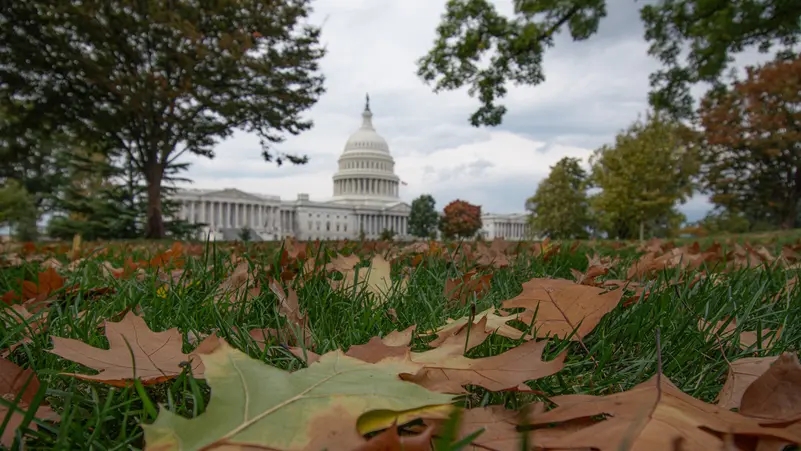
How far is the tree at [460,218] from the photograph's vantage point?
51500mm

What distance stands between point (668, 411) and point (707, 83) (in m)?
11.8

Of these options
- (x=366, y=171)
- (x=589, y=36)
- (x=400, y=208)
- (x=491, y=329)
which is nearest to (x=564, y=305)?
(x=491, y=329)

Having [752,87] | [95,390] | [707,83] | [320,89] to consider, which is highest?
[752,87]

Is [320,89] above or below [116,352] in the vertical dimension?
above

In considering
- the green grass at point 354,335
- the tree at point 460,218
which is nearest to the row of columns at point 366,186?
the tree at point 460,218

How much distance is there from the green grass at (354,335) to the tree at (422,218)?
63.4m

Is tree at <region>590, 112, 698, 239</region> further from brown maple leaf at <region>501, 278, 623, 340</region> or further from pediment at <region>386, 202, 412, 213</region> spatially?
pediment at <region>386, 202, 412, 213</region>

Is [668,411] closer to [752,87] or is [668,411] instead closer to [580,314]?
[580,314]

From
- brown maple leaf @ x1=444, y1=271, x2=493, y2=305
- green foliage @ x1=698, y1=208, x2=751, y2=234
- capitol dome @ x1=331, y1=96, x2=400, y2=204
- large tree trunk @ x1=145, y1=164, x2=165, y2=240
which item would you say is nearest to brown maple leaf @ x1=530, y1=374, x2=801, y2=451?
brown maple leaf @ x1=444, y1=271, x2=493, y2=305

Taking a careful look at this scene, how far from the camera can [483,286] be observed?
133 centimetres

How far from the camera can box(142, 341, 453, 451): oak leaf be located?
1.41 feet

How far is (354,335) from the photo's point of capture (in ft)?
2.97

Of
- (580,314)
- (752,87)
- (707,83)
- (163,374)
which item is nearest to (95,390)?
(163,374)

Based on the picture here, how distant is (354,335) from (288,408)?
0.44m
